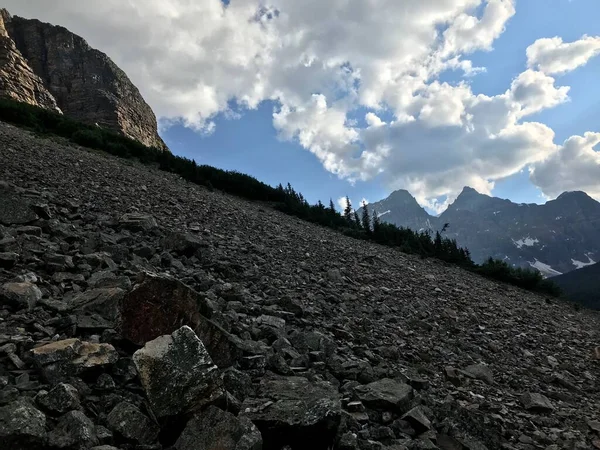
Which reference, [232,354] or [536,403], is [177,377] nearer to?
[232,354]

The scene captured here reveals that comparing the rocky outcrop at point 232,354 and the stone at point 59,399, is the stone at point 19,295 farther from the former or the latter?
the stone at point 59,399

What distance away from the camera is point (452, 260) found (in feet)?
102

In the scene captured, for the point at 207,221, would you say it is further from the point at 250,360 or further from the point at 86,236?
the point at 250,360

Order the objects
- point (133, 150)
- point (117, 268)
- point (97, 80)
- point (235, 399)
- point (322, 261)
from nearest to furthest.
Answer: point (235, 399) < point (117, 268) < point (322, 261) < point (133, 150) < point (97, 80)

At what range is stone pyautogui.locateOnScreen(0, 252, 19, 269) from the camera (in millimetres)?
6039

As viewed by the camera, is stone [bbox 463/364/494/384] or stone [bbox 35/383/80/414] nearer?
stone [bbox 35/383/80/414]

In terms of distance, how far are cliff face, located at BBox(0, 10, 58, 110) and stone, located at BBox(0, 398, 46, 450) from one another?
67.8 metres

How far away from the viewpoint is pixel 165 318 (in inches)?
196

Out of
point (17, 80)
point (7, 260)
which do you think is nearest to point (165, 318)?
point (7, 260)

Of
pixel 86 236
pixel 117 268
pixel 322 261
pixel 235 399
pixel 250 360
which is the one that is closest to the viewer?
pixel 235 399

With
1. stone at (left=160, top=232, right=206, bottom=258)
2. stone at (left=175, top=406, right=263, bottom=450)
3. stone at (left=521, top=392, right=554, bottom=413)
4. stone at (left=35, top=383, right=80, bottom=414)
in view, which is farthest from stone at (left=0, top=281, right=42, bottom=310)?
stone at (left=521, top=392, right=554, bottom=413)

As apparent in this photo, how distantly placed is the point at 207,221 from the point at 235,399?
12.6 metres

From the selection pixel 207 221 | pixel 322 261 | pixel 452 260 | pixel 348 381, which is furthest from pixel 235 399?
pixel 452 260

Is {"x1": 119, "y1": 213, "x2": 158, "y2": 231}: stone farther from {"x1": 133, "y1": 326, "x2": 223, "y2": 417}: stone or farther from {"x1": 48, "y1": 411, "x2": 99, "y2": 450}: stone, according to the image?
{"x1": 48, "y1": 411, "x2": 99, "y2": 450}: stone
